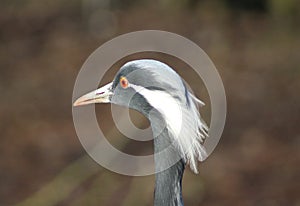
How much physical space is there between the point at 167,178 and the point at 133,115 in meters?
3.53

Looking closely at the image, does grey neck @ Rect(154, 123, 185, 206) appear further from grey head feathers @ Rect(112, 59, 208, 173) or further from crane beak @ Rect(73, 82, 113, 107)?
crane beak @ Rect(73, 82, 113, 107)

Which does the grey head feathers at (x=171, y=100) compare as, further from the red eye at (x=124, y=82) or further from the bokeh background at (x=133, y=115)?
the bokeh background at (x=133, y=115)

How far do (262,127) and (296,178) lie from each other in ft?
2.58

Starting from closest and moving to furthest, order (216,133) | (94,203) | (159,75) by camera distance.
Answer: (159,75) → (94,203) → (216,133)

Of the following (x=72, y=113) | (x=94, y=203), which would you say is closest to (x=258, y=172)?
(x=94, y=203)

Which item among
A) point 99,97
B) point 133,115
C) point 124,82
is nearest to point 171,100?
point 124,82

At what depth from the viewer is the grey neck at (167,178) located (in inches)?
110

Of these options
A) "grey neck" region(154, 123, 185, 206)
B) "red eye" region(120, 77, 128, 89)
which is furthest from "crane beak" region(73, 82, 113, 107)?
"grey neck" region(154, 123, 185, 206)

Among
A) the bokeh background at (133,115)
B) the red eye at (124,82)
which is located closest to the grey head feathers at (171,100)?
the red eye at (124,82)

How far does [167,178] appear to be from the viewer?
9.28ft

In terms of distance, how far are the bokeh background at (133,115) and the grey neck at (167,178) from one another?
264cm

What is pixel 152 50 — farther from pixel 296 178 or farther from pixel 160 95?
pixel 160 95

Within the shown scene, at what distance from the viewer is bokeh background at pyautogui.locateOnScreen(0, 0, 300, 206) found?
5.76 metres

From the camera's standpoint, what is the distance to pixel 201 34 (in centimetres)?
852
